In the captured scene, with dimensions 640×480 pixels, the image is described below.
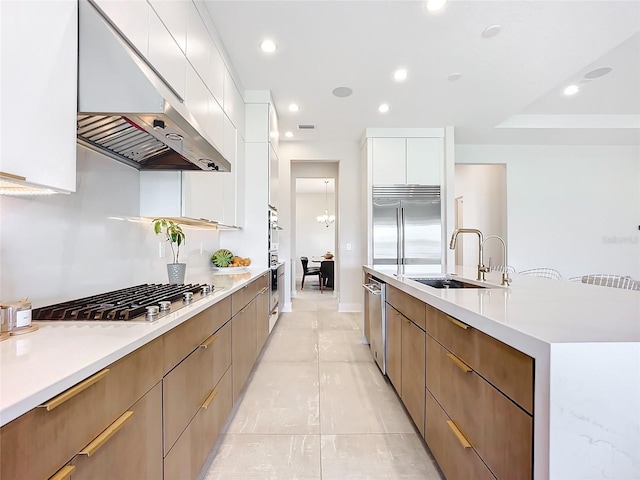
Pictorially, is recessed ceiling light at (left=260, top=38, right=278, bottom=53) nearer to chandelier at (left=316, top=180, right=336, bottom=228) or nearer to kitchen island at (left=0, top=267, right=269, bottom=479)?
kitchen island at (left=0, top=267, right=269, bottom=479)

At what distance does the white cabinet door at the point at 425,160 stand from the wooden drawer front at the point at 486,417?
3.81 m

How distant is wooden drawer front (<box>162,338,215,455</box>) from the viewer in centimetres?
110

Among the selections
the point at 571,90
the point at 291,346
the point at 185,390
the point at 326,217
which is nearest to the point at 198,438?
the point at 185,390

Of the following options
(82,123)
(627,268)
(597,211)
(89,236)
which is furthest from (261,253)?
(627,268)

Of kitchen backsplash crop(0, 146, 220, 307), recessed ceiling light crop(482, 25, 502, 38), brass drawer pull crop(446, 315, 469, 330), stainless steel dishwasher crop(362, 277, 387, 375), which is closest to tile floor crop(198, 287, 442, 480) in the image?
stainless steel dishwasher crop(362, 277, 387, 375)

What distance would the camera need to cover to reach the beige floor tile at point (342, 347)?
3109mm

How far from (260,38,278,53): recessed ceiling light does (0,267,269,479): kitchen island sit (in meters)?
2.39

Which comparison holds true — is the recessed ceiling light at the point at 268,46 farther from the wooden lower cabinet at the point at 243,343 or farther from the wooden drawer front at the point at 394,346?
the wooden drawer front at the point at 394,346

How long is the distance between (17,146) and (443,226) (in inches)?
190

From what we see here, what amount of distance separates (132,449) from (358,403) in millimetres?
1694

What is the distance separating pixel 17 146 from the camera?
83 cm

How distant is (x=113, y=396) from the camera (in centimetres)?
80

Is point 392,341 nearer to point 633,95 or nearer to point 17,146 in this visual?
point 17,146

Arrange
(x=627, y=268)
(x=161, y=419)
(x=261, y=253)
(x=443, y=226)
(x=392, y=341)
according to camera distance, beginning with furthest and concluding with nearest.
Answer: (x=627, y=268) → (x=443, y=226) → (x=261, y=253) → (x=392, y=341) → (x=161, y=419)
